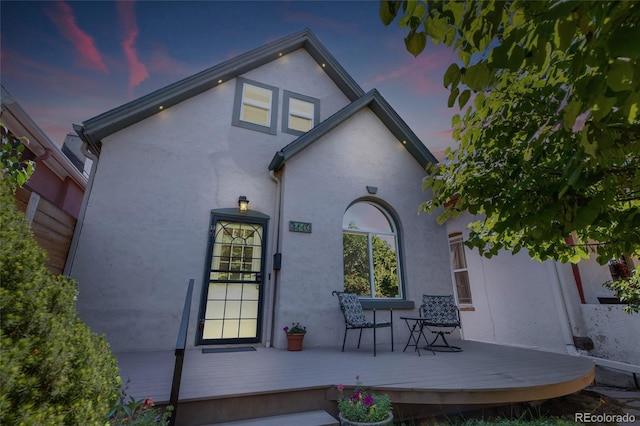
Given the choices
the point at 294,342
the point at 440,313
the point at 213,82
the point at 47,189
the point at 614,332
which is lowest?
the point at 294,342

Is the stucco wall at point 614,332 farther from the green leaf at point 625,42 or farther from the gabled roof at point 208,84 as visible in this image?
the gabled roof at point 208,84

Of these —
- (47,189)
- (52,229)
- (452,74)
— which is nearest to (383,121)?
(452,74)

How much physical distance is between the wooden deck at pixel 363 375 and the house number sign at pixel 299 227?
6.93ft

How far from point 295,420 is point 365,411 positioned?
2.01 ft

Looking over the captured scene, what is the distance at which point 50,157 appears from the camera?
5891 millimetres

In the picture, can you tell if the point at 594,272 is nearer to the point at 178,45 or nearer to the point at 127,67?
the point at 178,45

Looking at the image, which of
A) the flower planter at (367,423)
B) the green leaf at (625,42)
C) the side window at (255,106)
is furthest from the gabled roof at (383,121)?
the green leaf at (625,42)

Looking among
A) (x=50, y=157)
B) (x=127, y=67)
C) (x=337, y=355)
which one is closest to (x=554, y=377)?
(x=337, y=355)

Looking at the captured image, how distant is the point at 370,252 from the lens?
19.6 ft

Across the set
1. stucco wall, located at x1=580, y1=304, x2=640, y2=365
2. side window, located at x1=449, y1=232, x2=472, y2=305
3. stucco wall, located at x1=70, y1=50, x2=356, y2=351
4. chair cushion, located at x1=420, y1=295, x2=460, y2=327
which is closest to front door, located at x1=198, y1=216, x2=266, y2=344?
stucco wall, located at x1=70, y1=50, x2=356, y2=351

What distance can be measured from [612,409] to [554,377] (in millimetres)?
1162

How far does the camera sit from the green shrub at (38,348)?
0.89 meters

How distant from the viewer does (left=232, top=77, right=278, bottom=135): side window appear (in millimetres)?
6211

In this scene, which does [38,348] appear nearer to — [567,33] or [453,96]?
[453,96]
